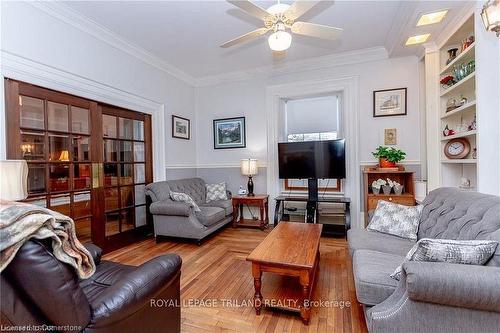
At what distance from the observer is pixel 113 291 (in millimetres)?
1133

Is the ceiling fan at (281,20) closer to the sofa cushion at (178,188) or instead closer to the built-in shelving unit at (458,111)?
the built-in shelving unit at (458,111)

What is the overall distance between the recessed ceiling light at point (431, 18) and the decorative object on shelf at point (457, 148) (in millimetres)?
1410

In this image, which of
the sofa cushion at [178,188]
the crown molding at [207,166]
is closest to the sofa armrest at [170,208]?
the sofa cushion at [178,188]

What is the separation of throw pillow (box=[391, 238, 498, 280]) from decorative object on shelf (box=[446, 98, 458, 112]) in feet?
7.87

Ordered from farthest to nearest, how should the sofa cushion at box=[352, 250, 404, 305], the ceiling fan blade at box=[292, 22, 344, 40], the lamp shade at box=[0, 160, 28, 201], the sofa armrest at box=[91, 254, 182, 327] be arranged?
the ceiling fan blade at box=[292, 22, 344, 40], the lamp shade at box=[0, 160, 28, 201], the sofa cushion at box=[352, 250, 404, 305], the sofa armrest at box=[91, 254, 182, 327]

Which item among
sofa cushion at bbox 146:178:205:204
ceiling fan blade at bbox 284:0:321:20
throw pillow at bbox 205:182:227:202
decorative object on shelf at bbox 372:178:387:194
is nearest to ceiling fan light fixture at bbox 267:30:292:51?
ceiling fan blade at bbox 284:0:321:20

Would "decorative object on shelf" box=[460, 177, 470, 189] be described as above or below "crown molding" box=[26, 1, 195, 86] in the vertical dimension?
below

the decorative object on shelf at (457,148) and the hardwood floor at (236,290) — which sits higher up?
the decorative object on shelf at (457,148)

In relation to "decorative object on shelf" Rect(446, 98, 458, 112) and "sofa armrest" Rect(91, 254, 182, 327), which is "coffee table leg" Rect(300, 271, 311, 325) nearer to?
"sofa armrest" Rect(91, 254, 182, 327)

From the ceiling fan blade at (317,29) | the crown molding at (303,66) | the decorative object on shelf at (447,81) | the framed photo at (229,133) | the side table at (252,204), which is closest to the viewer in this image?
the ceiling fan blade at (317,29)

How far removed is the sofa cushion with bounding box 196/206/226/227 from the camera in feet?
11.3

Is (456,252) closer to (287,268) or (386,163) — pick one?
(287,268)

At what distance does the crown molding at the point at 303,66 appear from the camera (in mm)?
3814

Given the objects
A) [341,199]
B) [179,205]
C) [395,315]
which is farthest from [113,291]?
[341,199]
